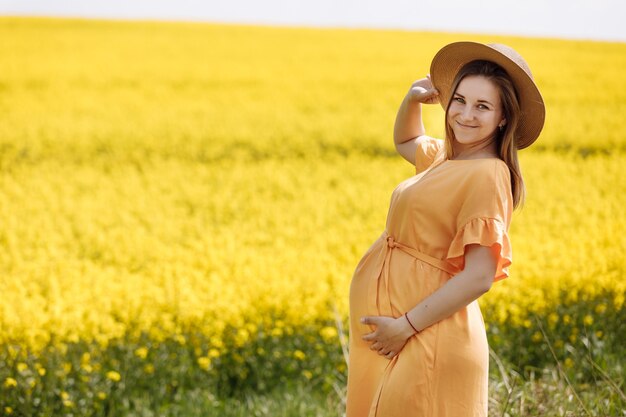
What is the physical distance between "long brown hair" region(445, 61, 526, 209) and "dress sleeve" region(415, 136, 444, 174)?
0.24 metres

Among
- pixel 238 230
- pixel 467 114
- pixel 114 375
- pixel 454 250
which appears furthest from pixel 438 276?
pixel 238 230

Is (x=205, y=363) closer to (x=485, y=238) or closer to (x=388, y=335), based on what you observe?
(x=388, y=335)

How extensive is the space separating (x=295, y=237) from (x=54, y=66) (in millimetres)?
7673

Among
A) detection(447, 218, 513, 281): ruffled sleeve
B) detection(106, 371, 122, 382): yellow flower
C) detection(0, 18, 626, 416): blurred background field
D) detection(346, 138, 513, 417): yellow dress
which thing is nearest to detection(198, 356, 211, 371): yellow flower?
detection(0, 18, 626, 416): blurred background field

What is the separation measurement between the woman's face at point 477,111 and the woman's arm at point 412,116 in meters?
0.23

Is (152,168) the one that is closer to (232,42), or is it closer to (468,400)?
(468,400)

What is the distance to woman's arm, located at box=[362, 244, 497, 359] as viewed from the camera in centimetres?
171

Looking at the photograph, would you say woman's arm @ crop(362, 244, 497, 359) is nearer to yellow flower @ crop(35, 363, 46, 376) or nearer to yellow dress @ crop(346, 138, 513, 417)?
yellow dress @ crop(346, 138, 513, 417)

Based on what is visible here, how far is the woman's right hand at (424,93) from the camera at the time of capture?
6.65 ft

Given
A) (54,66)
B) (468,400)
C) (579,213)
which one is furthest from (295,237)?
(54,66)

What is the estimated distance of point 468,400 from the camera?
1.77 metres

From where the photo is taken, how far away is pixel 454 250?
5.72ft

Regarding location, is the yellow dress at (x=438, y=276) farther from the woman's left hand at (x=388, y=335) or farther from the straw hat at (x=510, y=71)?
the straw hat at (x=510, y=71)

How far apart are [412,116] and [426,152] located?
0.12 metres
